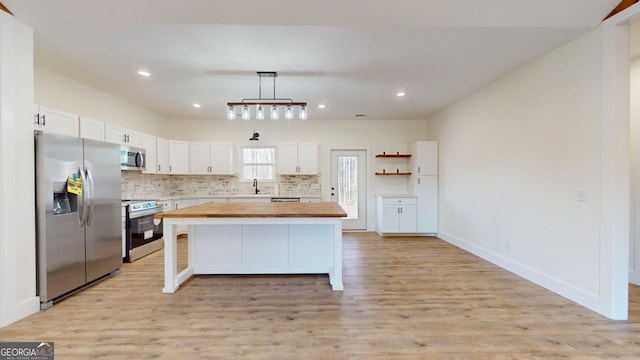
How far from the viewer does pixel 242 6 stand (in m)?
2.27

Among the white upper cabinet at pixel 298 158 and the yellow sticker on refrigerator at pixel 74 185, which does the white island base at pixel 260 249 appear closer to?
the yellow sticker on refrigerator at pixel 74 185

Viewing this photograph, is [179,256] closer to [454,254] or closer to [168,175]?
[168,175]

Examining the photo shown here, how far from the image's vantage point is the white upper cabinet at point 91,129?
3.46 m

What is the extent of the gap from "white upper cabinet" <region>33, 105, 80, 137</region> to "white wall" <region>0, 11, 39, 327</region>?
1.46ft

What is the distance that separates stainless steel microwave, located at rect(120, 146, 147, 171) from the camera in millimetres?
4164

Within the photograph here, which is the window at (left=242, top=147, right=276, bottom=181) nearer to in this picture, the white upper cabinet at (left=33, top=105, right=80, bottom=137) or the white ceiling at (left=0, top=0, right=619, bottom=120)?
the white ceiling at (left=0, top=0, right=619, bottom=120)

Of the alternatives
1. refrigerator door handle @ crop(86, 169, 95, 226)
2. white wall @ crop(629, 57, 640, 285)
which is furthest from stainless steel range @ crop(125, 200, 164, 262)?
white wall @ crop(629, 57, 640, 285)

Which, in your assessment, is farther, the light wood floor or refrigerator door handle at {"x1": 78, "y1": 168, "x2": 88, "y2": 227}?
refrigerator door handle at {"x1": 78, "y1": 168, "x2": 88, "y2": 227}

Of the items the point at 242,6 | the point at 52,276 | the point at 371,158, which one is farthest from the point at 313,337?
the point at 371,158

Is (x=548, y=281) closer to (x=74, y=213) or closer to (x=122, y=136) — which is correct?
(x=74, y=213)

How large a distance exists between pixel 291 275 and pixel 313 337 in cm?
137

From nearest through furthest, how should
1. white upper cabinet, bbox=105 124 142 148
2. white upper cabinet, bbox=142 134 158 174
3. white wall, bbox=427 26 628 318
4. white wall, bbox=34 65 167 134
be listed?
white wall, bbox=427 26 628 318, white wall, bbox=34 65 167 134, white upper cabinet, bbox=105 124 142 148, white upper cabinet, bbox=142 134 158 174

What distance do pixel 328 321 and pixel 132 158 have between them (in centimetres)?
407

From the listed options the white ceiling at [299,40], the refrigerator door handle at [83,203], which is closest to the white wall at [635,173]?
the white ceiling at [299,40]
